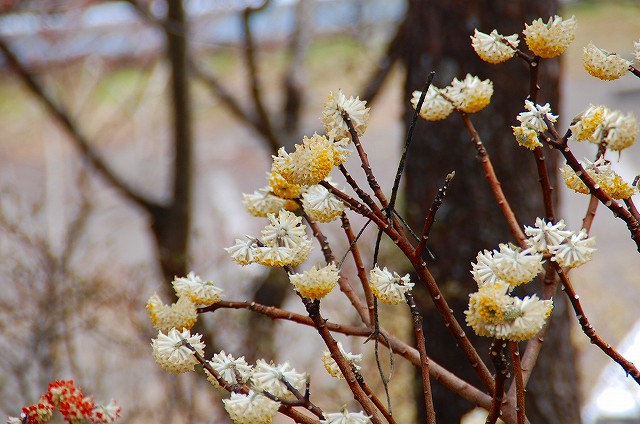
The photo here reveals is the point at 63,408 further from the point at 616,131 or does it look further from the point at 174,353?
the point at 616,131

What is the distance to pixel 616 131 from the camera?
0.94m

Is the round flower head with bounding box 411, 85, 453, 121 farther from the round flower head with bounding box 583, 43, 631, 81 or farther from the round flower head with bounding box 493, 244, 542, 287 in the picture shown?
the round flower head with bounding box 493, 244, 542, 287

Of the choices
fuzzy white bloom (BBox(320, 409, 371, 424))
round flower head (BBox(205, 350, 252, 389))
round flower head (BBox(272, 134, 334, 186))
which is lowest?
fuzzy white bloom (BBox(320, 409, 371, 424))

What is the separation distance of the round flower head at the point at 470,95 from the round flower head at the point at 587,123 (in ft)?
0.48

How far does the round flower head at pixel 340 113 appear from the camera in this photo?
0.87m

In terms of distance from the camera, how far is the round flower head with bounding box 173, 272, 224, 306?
921 millimetres

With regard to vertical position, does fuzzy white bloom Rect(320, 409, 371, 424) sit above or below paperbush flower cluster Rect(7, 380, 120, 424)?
below

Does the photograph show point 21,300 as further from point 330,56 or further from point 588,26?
point 588,26

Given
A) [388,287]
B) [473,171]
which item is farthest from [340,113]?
[473,171]

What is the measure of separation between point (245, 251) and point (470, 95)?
40cm

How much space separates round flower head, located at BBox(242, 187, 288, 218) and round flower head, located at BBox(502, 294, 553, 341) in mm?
412

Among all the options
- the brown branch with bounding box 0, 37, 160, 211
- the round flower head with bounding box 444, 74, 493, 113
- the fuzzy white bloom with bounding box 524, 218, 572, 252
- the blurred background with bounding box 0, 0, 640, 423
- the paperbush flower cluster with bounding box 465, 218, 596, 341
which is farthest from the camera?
the brown branch with bounding box 0, 37, 160, 211

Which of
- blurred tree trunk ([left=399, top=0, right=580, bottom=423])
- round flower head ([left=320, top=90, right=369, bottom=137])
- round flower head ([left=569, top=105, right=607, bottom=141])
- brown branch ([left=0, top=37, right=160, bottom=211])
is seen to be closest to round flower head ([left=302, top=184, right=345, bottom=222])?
round flower head ([left=320, top=90, right=369, bottom=137])

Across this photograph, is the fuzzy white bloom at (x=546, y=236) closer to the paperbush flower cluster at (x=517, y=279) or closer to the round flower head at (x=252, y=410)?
the paperbush flower cluster at (x=517, y=279)
